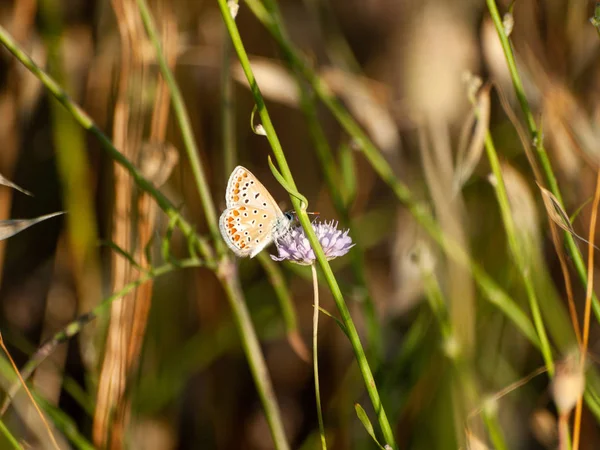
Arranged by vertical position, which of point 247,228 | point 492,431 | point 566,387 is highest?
point 247,228

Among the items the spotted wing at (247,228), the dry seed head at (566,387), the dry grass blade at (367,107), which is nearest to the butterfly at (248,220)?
the spotted wing at (247,228)

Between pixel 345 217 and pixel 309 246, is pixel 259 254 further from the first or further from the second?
pixel 309 246

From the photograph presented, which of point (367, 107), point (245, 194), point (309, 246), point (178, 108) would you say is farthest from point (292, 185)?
point (367, 107)

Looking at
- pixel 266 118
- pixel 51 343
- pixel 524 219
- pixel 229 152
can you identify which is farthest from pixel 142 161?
pixel 524 219

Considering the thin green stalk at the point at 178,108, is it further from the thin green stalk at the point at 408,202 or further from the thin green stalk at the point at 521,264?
the thin green stalk at the point at 521,264

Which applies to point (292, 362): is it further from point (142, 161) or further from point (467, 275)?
point (142, 161)

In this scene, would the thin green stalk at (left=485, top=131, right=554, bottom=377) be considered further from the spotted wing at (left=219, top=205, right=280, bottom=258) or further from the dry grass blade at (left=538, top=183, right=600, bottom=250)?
the spotted wing at (left=219, top=205, right=280, bottom=258)

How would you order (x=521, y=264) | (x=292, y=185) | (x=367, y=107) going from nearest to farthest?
(x=292, y=185) → (x=521, y=264) → (x=367, y=107)
